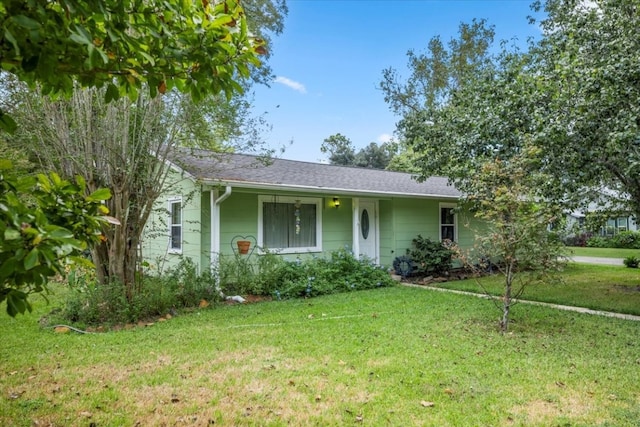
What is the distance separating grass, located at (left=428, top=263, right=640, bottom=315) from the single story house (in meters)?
2.39

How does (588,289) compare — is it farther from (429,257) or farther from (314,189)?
(314,189)

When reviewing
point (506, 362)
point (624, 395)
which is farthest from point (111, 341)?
point (624, 395)

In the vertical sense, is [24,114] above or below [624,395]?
above

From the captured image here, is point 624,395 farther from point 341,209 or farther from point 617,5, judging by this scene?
point 341,209

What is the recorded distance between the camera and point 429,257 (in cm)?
1120

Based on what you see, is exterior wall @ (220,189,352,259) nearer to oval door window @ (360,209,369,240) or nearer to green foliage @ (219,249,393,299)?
green foliage @ (219,249,393,299)

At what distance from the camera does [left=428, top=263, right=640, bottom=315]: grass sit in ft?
25.1

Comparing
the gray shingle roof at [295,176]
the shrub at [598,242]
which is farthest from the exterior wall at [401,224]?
the shrub at [598,242]

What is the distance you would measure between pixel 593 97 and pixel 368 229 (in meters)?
6.72

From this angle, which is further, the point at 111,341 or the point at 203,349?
the point at 111,341

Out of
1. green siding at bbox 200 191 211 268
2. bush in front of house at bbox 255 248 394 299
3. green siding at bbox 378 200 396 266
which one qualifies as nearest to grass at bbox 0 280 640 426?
bush in front of house at bbox 255 248 394 299

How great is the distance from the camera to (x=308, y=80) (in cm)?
1762

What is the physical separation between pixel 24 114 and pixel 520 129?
28.6 ft

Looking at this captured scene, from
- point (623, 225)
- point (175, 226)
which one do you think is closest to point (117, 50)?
point (175, 226)
